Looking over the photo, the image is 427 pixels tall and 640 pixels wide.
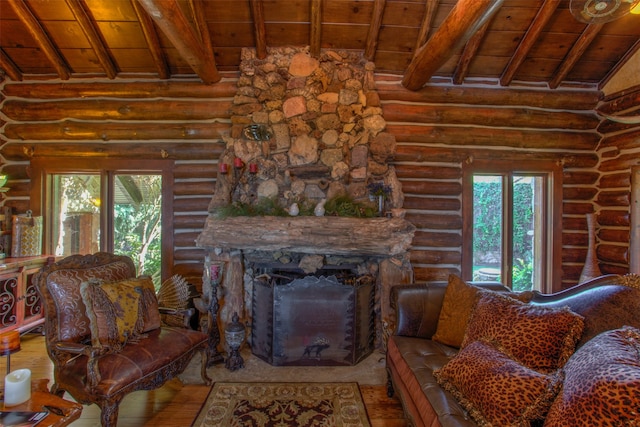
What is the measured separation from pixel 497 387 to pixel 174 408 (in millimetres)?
2439

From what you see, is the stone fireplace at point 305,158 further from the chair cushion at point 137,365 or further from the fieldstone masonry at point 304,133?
the chair cushion at point 137,365

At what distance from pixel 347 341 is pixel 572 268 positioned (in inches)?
135

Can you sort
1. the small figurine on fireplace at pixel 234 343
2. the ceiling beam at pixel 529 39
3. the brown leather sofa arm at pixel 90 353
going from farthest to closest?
the ceiling beam at pixel 529 39
the small figurine on fireplace at pixel 234 343
the brown leather sofa arm at pixel 90 353

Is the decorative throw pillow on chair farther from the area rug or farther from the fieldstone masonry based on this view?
the fieldstone masonry

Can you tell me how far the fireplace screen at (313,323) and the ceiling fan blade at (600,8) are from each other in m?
2.96

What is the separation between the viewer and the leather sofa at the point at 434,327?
171 centimetres

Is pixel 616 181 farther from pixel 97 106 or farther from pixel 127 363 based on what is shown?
pixel 97 106

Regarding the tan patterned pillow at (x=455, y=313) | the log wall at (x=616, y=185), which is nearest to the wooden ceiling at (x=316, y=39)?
the log wall at (x=616, y=185)

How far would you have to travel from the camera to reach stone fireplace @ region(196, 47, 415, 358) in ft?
11.6

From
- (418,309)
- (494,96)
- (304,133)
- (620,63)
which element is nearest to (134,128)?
(304,133)

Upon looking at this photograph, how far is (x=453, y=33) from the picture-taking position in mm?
2721

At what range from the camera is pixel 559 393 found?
53.6 inches

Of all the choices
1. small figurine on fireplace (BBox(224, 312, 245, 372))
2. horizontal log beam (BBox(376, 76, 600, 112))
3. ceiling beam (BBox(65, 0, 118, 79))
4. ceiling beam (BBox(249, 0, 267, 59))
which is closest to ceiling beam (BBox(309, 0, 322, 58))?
ceiling beam (BBox(249, 0, 267, 59))

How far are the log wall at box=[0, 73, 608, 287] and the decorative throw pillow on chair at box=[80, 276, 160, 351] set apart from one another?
1544mm
